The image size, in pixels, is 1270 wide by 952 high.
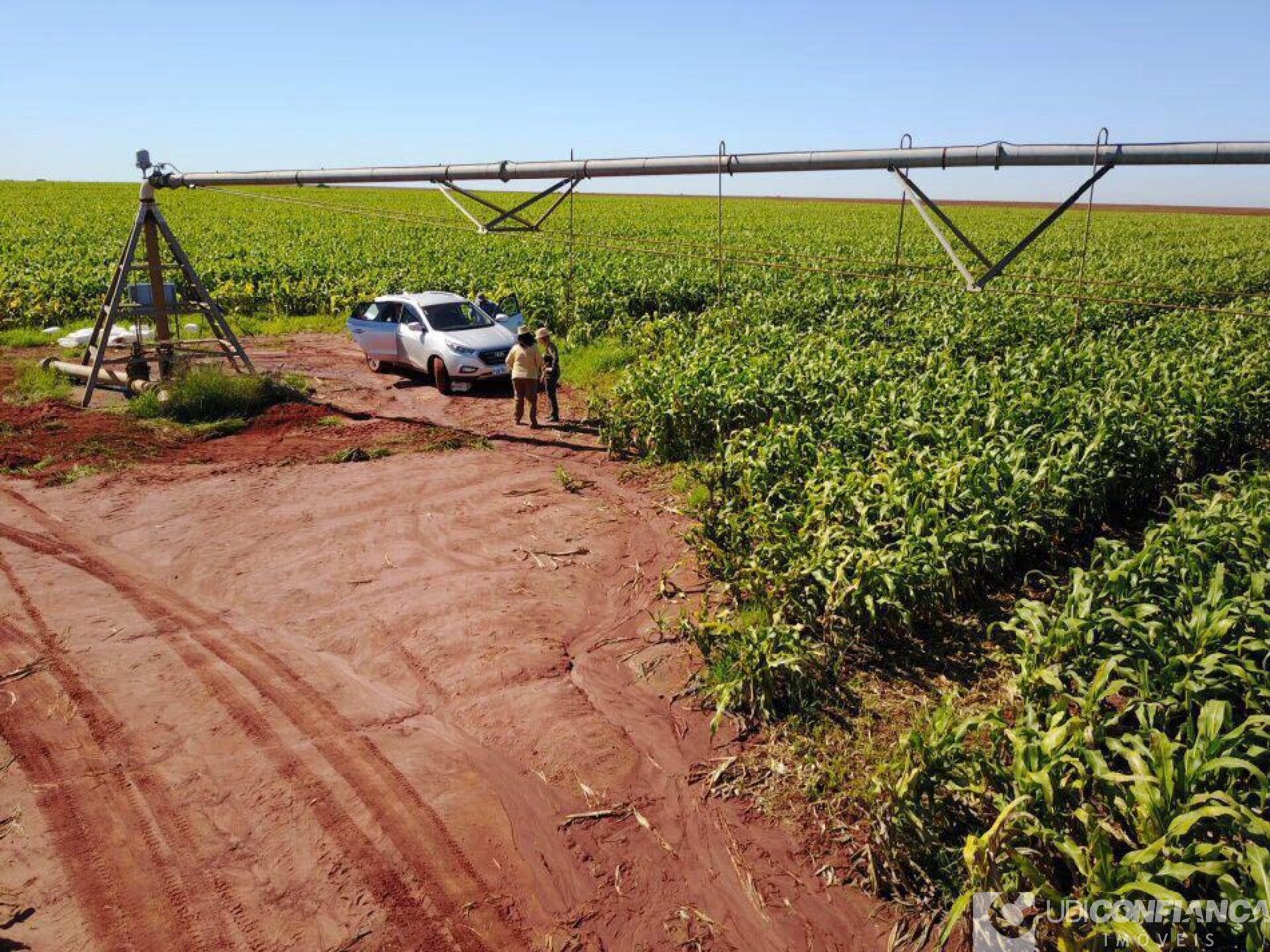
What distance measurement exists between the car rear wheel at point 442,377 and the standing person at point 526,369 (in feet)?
9.09

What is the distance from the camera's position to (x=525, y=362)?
46.1 feet

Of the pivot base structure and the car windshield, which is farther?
the car windshield

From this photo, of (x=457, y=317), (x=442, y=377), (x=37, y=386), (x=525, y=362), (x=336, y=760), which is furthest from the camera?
(x=457, y=317)

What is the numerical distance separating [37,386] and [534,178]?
1008 cm

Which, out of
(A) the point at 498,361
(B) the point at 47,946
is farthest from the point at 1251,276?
(B) the point at 47,946

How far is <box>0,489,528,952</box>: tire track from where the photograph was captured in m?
4.84

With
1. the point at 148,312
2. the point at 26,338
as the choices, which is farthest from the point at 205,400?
the point at 26,338

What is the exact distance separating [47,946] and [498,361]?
12994 mm

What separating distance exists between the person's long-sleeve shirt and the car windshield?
11.4ft

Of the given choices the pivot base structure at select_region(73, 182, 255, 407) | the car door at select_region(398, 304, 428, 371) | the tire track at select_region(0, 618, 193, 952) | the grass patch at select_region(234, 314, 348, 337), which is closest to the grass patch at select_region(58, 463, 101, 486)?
A: the pivot base structure at select_region(73, 182, 255, 407)

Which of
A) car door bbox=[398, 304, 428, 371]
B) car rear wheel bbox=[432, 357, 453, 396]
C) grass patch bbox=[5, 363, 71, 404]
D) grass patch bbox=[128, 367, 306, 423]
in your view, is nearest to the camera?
grass patch bbox=[128, 367, 306, 423]

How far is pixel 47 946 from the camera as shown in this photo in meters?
4.51

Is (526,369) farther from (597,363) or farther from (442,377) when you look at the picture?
(597,363)

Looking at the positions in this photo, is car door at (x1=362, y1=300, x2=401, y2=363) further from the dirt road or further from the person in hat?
the dirt road
